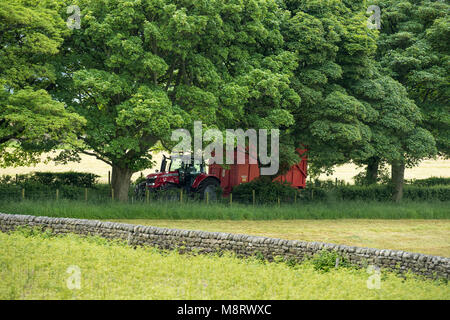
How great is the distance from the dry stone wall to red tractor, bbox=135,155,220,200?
33.4 ft

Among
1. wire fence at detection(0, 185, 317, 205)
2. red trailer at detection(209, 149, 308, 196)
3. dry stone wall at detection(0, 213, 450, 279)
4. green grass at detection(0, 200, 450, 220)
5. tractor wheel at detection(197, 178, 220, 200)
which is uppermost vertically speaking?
red trailer at detection(209, 149, 308, 196)

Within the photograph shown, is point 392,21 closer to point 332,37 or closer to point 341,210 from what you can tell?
point 332,37

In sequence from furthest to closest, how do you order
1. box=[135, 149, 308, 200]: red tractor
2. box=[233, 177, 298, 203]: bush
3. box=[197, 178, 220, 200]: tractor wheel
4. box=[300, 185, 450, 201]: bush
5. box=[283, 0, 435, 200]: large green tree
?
box=[300, 185, 450, 201]: bush → box=[233, 177, 298, 203]: bush → box=[197, 178, 220, 200]: tractor wheel → box=[135, 149, 308, 200]: red tractor → box=[283, 0, 435, 200]: large green tree

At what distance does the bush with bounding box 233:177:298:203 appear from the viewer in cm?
3103

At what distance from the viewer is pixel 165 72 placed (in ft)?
87.8

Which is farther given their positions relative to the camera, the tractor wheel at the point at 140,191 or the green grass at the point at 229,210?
the tractor wheel at the point at 140,191

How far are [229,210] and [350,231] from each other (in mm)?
5573

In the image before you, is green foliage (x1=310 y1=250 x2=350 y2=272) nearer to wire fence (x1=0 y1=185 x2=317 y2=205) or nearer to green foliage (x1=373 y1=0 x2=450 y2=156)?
wire fence (x1=0 y1=185 x2=317 y2=205)

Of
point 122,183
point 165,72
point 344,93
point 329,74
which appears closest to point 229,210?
point 122,183

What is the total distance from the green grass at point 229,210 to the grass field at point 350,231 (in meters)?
0.69

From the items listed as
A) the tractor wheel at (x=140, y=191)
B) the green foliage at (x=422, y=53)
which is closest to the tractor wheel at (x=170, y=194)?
the tractor wheel at (x=140, y=191)

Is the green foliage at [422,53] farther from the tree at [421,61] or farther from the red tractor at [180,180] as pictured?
the red tractor at [180,180]

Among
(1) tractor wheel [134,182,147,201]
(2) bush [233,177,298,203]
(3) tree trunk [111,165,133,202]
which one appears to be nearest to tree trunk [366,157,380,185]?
(2) bush [233,177,298,203]

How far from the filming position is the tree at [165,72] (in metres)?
24.9
